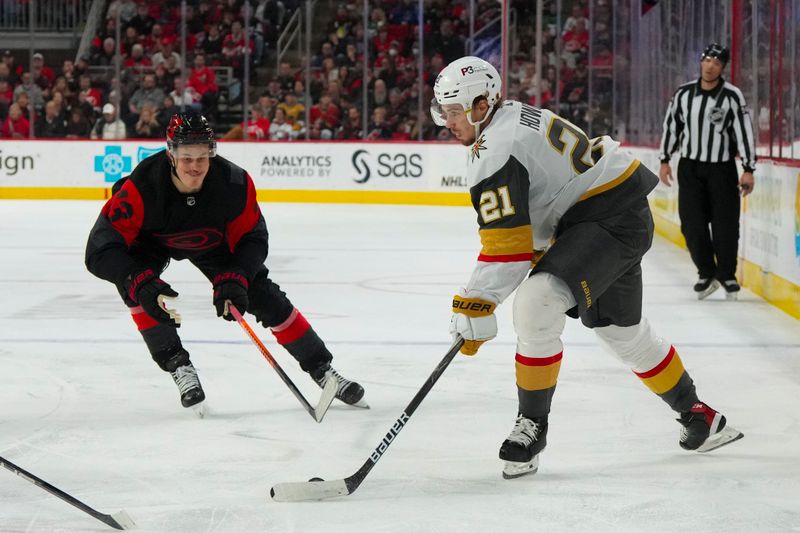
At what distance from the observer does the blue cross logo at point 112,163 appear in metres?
13.7

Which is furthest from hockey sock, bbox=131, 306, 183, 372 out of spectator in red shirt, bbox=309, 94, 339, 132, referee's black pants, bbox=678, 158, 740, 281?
spectator in red shirt, bbox=309, 94, 339, 132

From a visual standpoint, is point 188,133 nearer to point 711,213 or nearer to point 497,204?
point 497,204

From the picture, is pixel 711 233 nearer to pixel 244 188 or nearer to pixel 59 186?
pixel 244 188

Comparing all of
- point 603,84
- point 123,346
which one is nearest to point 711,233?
point 123,346

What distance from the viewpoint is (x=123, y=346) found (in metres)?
4.73

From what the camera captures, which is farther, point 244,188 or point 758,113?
point 758,113

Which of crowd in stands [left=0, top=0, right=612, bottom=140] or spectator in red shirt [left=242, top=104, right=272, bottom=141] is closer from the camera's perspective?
crowd in stands [left=0, top=0, right=612, bottom=140]

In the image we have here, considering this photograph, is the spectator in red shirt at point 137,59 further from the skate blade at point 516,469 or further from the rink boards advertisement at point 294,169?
the skate blade at point 516,469

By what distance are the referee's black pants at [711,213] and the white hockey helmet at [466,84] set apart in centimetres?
345

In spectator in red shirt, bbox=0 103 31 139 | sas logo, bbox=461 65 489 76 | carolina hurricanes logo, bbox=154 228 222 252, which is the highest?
sas logo, bbox=461 65 489 76

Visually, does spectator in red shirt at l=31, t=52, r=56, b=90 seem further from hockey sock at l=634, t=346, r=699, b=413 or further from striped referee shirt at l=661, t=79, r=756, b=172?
hockey sock at l=634, t=346, r=699, b=413

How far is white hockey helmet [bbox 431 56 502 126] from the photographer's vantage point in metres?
2.82

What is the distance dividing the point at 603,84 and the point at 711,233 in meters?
6.86

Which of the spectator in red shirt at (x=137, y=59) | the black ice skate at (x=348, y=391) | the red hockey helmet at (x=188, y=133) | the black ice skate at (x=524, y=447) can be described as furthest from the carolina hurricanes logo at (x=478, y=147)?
the spectator in red shirt at (x=137, y=59)
